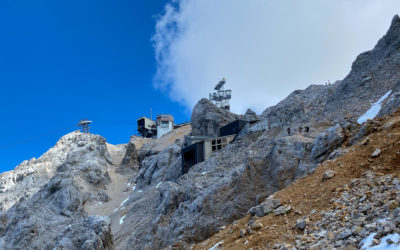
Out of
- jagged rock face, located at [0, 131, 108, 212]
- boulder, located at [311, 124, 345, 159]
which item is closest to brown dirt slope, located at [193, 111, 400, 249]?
boulder, located at [311, 124, 345, 159]

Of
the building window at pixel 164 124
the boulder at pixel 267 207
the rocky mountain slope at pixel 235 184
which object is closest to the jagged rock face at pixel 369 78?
the rocky mountain slope at pixel 235 184

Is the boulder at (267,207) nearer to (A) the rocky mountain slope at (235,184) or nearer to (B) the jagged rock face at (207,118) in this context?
(A) the rocky mountain slope at (235,184)

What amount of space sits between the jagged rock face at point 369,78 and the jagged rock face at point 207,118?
4074cm

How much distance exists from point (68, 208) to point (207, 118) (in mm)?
42234

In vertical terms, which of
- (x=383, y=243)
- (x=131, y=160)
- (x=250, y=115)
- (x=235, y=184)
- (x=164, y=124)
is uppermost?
(x=164, y=124)

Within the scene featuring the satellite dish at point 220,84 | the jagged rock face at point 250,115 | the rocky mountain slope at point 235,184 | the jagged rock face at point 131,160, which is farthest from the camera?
the satellite dish at point 220,84

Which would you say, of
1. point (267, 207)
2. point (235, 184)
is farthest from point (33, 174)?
point (267, 207)

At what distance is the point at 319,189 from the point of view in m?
13.6

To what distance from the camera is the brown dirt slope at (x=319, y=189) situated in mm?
11680

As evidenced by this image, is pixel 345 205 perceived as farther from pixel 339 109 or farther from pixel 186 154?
pixel 186 154

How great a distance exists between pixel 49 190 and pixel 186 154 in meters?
38.5

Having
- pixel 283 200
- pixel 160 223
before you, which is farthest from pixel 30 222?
pixel 283 200

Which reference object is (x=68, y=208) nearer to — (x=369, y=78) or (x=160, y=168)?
(x=160, y=168)

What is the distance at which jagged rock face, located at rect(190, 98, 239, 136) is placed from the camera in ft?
283
